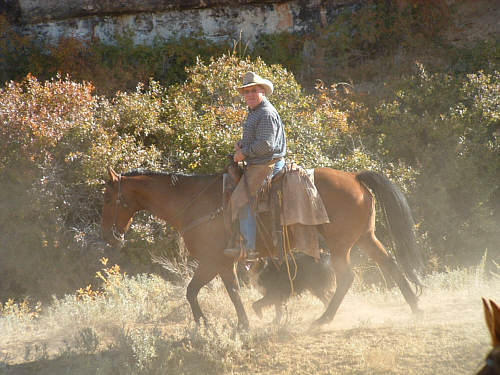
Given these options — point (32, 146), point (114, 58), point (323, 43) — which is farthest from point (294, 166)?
point (323, 43)

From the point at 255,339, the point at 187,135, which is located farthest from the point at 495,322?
→ the point at 187,135

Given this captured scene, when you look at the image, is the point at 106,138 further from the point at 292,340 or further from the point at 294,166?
the point at 292,340

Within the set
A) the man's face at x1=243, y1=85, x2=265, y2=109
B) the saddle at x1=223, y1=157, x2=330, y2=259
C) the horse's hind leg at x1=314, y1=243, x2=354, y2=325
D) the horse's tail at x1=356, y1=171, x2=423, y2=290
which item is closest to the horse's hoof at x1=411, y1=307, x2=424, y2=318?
the horse's tail at x1=356, y1=171, x2=423, y2=290

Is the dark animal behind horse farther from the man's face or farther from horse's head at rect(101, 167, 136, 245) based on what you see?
the man's face

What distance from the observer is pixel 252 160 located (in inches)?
211

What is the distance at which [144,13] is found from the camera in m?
13.8

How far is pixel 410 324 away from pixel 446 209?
5737mm

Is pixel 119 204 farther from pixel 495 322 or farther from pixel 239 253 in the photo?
pixel 495 322

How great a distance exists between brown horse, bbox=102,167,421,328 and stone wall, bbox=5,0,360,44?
901 cm

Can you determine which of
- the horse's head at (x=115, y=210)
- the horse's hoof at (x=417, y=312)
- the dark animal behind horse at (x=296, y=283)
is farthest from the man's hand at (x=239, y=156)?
the horse's hoof at (x=417, y=312)

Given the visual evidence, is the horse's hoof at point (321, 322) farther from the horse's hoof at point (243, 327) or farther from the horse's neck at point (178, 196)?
the horse's neck at point (178, 196)

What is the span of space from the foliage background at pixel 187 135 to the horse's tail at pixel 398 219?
286 centimetres

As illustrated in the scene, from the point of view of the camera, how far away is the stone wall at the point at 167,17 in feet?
43.6

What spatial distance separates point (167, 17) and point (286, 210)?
34.8ft
